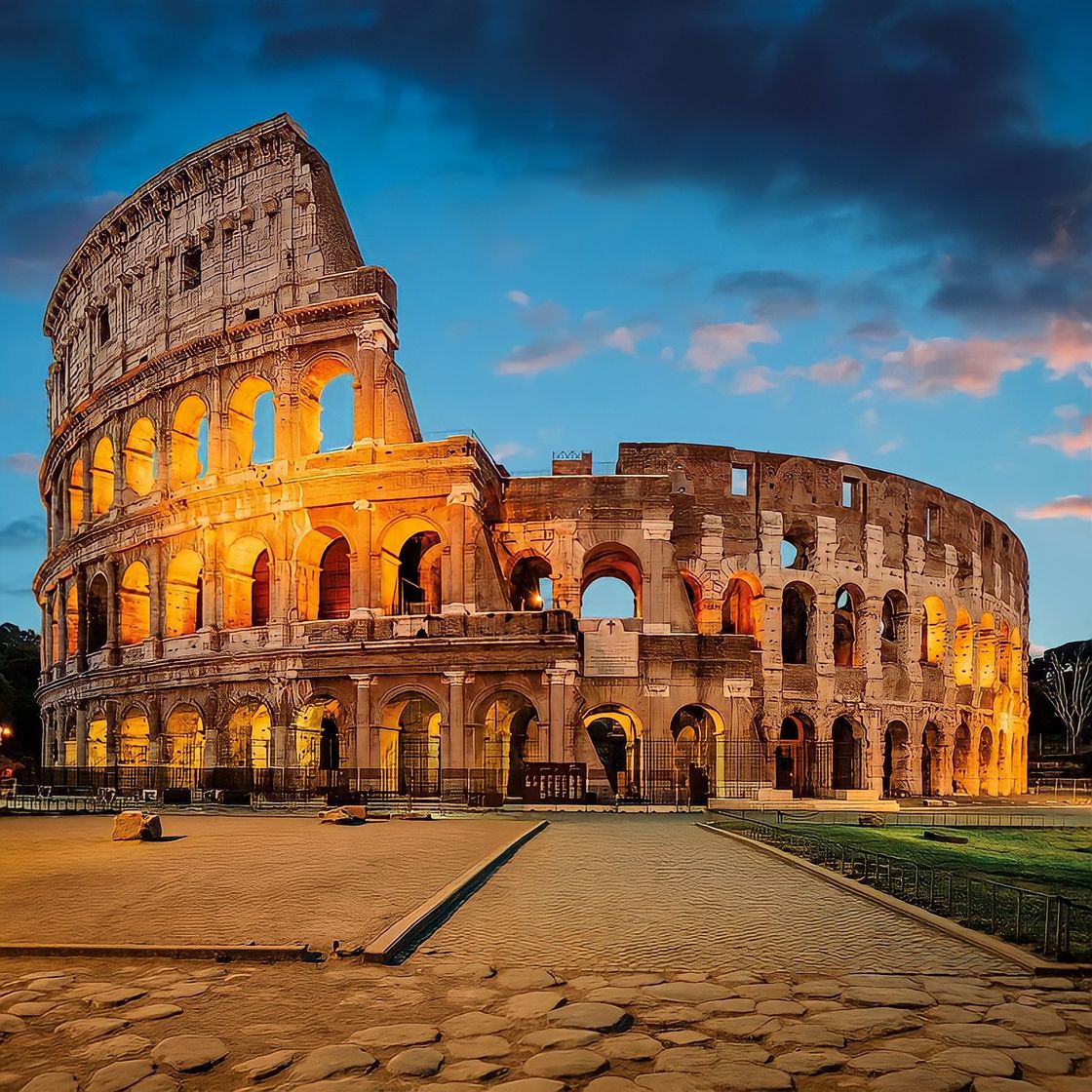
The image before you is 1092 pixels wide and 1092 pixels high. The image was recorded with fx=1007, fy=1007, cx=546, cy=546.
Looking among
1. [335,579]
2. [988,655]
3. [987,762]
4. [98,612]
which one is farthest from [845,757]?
[98,612]

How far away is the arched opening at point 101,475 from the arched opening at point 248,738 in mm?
12034

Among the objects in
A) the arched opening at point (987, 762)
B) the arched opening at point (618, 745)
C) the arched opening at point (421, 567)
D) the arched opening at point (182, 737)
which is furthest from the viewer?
the arched opening at point (987, 762)

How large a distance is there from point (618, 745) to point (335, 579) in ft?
51.3

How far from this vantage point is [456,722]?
1106 inches

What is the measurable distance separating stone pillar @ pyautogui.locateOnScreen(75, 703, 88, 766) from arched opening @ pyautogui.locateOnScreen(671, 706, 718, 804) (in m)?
20.9

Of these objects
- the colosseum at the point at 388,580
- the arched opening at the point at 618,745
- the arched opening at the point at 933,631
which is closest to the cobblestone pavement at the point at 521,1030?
the colosseum at the point at 388,580

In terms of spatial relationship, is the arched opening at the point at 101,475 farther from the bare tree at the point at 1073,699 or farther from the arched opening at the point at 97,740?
the bare tree at the point at 1073,699

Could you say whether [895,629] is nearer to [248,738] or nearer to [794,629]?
[794,629]

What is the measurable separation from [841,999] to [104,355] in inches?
1537

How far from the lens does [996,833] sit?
66.1 ft

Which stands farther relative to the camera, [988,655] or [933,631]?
[988,655]

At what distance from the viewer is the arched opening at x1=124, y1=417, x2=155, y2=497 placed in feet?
119

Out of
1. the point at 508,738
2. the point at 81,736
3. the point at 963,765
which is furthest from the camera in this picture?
the point at 963,765

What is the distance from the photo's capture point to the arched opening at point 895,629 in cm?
3753
